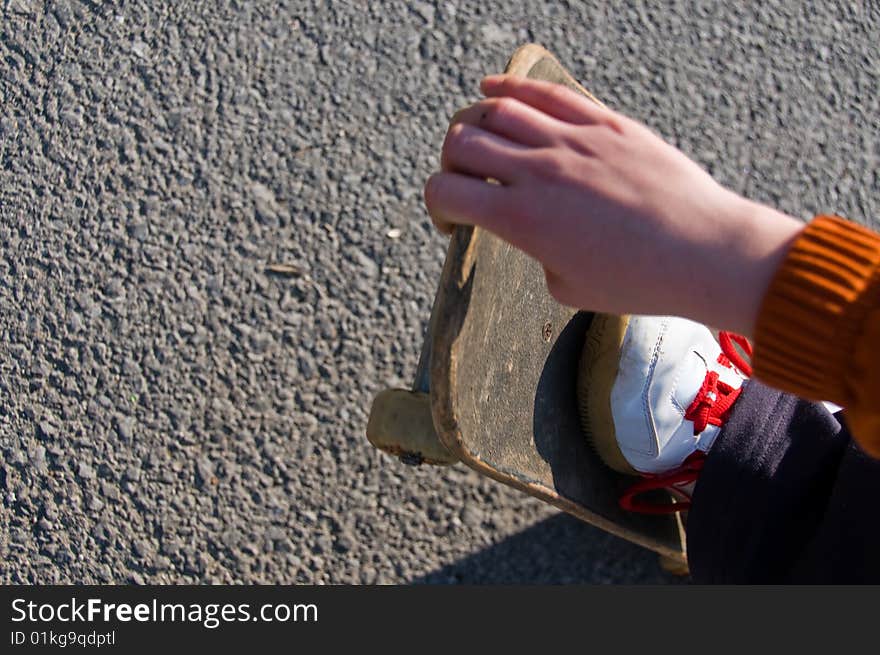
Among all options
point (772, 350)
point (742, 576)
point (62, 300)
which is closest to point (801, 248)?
point (772, 350)

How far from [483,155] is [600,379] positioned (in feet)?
1.60

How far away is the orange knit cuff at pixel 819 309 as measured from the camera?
677 millimetres

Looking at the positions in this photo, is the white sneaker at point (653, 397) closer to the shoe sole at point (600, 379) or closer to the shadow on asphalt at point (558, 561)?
the shoe sole at point (600, 379)

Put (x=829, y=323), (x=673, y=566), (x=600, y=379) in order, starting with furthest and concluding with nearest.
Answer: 1. (x=673, y=566)
2. (x=600, y=379)
3. (x=829, y=323)

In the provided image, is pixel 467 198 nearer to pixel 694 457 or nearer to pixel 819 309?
pixel 819 309

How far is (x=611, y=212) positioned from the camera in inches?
29.0

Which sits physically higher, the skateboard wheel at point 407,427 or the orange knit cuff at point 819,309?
the orange knit cuff at point 819,309

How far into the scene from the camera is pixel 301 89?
1.62 meters

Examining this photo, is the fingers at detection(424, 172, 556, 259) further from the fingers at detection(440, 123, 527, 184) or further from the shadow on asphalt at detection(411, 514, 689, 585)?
the shadow on asphalt at detection(411, 514, 689, 585)

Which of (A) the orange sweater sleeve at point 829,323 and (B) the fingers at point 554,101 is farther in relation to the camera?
(B) the fingers at point 554,101

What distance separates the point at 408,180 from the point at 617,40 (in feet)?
1.73

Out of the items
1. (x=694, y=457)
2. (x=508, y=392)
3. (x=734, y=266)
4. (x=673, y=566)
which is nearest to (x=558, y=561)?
(x=673, y=566)

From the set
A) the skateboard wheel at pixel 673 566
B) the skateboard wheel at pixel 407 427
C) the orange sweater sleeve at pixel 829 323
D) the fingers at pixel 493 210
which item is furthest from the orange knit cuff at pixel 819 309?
the skateboard wheel at pixel 673 566

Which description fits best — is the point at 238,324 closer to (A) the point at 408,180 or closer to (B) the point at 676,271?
(A) the point at 408,180
